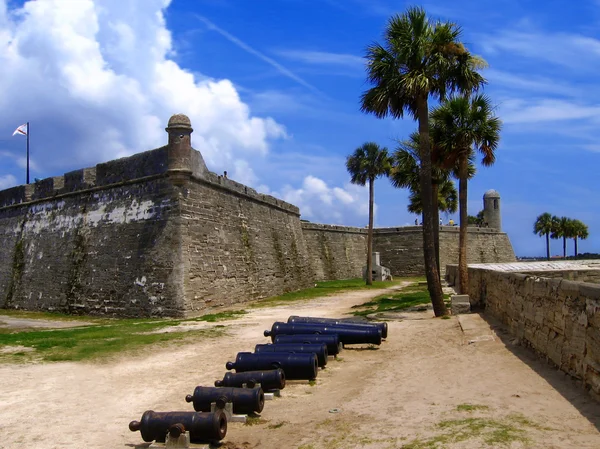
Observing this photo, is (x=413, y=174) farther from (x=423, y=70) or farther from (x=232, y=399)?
(x=232, y=399)

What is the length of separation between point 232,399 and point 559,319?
166 inches

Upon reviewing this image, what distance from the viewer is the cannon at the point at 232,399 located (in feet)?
20.4

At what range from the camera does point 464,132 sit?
1547 cm

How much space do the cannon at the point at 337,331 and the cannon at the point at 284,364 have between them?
1.93 meters

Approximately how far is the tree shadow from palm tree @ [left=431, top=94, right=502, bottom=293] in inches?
253

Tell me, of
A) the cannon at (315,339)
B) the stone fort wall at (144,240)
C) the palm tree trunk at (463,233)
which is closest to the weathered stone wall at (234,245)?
the stone fort wall at (144,240)

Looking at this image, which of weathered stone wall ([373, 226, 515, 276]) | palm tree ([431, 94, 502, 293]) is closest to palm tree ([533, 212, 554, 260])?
weathered stone wall ([373, 226, 515, 276])

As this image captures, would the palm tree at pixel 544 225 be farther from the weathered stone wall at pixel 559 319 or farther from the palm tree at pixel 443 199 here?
the weathered stone wall at pixel 559 319

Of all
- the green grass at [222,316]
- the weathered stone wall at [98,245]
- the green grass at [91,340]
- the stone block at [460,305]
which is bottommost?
the green grass at [91,340]

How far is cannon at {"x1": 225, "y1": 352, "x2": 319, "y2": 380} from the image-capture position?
7734 mm

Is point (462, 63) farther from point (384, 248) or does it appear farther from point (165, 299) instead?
point (384, 248)

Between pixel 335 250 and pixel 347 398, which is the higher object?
pixel 335 250

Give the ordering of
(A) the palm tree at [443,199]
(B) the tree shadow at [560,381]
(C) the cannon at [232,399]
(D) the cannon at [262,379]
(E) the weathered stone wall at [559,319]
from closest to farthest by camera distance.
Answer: (B) the tree shadow at [560,381], (E) the weathered stone wall at [559,319], (C) the cannon at [232,399], (D) the cannon at [262,379], (A) the palm tree at [443,199]

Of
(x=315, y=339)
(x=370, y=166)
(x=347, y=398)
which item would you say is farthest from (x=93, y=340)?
(x=370, y=166)
